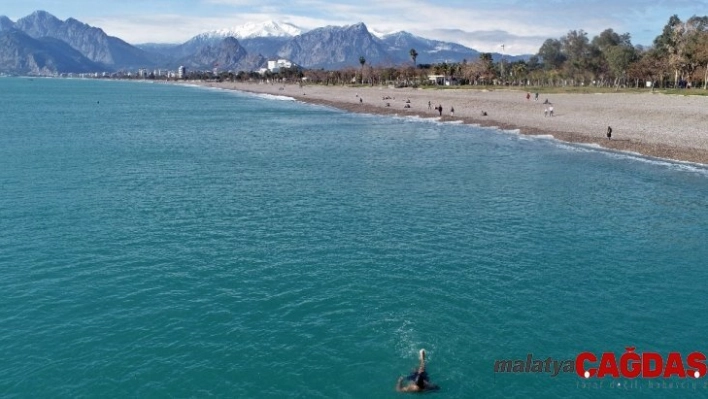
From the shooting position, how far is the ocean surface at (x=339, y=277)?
20312 millimetres

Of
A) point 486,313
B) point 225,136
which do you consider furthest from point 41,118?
point 486,313

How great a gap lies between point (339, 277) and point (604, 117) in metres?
77.7

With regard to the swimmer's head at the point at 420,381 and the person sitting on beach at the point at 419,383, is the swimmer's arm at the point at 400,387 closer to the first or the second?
the person sitting on beach at the point at 419,383

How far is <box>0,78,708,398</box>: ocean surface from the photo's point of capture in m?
20.3

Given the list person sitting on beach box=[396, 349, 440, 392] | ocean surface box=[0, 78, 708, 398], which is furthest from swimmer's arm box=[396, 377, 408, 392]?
ocean surface box=[0, 78, 708, 398]

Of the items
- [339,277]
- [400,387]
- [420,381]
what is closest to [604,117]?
[339,277]

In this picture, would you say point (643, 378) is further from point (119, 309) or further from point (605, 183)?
point (605, 183)

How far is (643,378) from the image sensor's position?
20047mm

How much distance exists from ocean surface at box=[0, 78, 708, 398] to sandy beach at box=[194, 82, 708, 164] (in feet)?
40.6

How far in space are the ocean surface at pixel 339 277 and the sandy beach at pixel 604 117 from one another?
1238cm

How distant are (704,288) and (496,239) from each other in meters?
11.5

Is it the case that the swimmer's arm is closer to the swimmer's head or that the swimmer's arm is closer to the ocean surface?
the ocean surface

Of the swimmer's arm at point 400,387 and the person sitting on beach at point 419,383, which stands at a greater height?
the person sitting on beach at point 419,383

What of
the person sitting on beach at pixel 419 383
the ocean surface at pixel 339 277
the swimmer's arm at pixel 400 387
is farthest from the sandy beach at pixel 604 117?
the swimmer's arm at pixel 400 387
